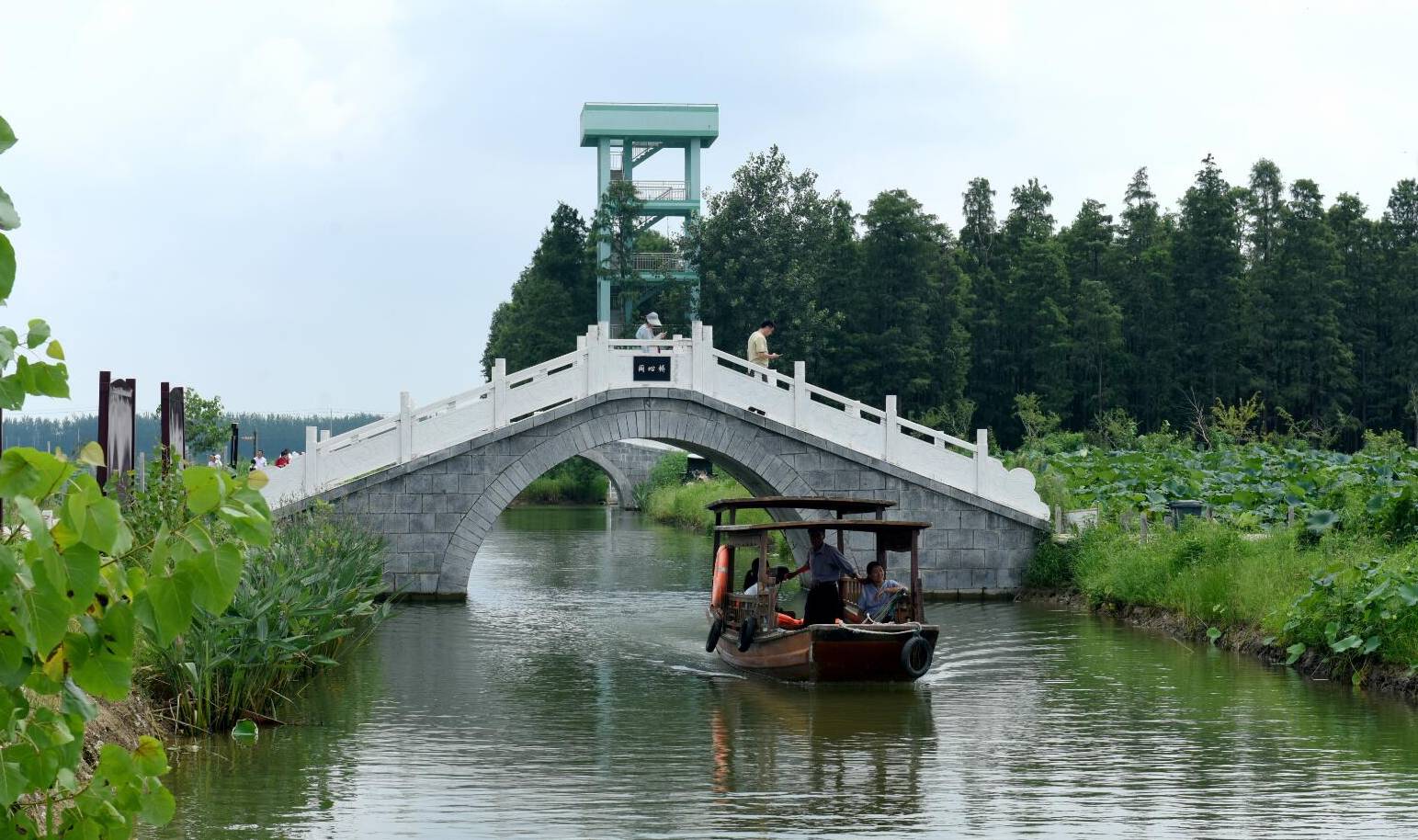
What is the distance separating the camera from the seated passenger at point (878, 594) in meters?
14.5

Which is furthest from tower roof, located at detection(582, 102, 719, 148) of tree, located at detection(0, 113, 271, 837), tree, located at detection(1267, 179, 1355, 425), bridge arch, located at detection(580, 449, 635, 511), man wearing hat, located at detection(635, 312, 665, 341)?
tree, located at detection(0, 113, 271, 837)

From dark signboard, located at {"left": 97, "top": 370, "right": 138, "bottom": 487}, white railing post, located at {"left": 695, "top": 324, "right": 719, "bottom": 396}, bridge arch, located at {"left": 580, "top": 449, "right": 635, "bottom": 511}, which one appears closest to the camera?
dark signboard, located at {"left": 97, "top": 370, "right": 138, "bottom": 487}

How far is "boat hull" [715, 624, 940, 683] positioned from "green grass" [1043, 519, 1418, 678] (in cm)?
352

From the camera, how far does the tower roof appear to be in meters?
44.9

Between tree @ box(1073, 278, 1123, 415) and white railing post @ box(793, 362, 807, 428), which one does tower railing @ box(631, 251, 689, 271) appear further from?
white railing post @ box(793, 362, 807, 428)

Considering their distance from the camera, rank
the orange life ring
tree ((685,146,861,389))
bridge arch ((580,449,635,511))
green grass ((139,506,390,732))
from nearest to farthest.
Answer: green grass ((139,506,390,732))
the orange life ring
tree ((685,146,861,389))
bridge arch ((580,449,635,511))

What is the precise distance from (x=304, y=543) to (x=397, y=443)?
5811mm

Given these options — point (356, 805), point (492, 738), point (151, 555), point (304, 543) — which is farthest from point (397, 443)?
point (151, 555)

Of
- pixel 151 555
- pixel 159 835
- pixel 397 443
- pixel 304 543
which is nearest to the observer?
pixel 151 555

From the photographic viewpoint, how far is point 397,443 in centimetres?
2042

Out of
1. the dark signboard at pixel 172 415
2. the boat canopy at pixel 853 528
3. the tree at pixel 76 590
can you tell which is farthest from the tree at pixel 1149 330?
the tree at pixel 76 590

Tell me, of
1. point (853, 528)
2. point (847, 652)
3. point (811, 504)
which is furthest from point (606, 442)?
point (847, 652)

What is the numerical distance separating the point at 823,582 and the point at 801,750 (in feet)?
12.2

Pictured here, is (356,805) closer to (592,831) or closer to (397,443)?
(592,831)
